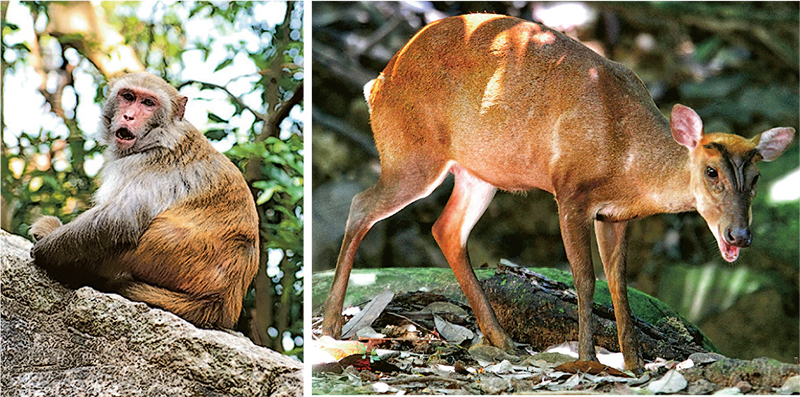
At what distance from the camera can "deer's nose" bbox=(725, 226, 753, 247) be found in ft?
12.2

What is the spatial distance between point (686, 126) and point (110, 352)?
A: 9.98 ft

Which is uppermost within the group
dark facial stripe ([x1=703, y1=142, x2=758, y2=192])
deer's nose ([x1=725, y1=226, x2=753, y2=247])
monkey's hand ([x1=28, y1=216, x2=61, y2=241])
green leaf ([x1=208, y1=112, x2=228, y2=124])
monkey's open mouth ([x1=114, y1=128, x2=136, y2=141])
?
monkey's open mouth ([x1=114, y1=128, x2=136, y2=141])

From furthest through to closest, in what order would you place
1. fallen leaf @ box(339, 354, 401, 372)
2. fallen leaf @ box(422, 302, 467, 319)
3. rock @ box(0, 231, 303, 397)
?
fallen leaf @ box(422, 302, 467, 319) < fallen leaf @ box(339, 354, 401, 372) < rock @ box(0, 231, 303, 397)

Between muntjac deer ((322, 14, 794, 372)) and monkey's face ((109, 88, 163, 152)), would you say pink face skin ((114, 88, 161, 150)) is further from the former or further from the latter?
muntjac deer ((322, 14, 794, 372))

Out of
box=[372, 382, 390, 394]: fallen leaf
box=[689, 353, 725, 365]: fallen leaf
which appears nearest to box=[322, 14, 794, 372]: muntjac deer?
box=[689, 353, 725, 365]: fallen leaf

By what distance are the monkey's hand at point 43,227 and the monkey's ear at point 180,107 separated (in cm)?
82

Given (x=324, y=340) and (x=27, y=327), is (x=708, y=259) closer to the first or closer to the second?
(x=324, y=340)

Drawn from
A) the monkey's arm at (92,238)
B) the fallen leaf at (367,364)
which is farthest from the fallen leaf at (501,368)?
the monkey's arm at (92,238)

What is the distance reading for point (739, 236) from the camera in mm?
3717

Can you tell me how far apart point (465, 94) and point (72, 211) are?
7.46 ft

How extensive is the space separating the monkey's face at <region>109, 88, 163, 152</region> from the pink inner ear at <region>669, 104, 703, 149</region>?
A: 262 centimetres

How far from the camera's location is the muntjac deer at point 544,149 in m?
A: 3.91

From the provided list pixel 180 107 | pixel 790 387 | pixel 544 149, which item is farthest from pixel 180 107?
pixel 790 387

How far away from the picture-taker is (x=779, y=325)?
5.06m
